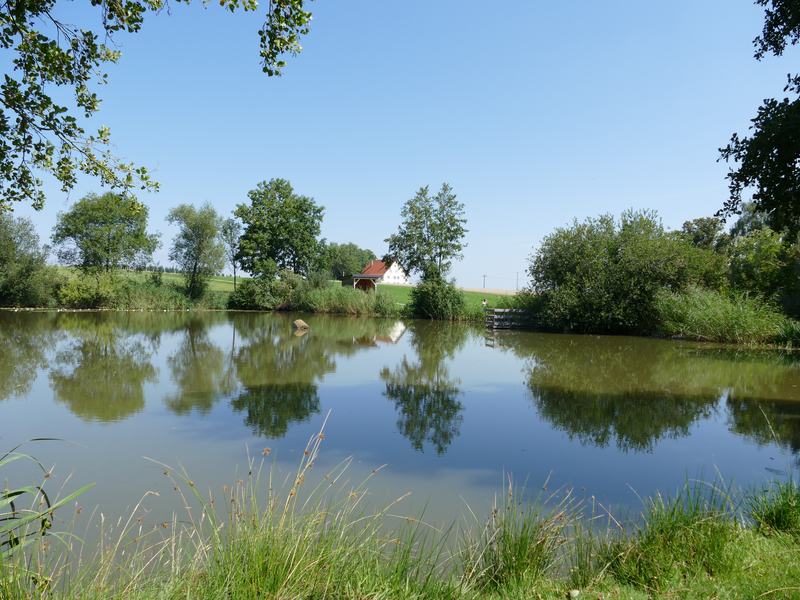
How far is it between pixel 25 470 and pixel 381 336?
15661mm

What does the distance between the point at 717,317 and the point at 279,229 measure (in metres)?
30.0

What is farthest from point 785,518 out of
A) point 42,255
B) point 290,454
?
point 42,255

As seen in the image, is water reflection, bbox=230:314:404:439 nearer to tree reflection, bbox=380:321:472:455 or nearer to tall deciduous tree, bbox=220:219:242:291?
tree reflection, bbox=380:321:472:455

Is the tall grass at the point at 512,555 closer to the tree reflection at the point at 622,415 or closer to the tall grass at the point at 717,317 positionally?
the tree reflection at the point at 622,415

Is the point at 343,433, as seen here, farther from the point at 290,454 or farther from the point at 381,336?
the point at 381,336

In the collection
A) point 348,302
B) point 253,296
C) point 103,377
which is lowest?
point 103,377

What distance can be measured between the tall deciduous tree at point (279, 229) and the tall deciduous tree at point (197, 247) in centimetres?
204

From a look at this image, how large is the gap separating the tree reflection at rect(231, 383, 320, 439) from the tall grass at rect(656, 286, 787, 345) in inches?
582

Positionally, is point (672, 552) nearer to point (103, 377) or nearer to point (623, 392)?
point (623, 392)

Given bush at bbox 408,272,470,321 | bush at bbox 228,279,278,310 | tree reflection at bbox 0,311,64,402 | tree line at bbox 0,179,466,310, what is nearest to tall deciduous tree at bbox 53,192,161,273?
tree line at bbox 0,179,466,310

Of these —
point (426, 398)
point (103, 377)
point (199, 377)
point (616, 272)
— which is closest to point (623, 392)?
point (426, 398)

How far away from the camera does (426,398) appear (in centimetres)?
874

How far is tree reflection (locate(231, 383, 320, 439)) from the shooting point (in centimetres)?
661

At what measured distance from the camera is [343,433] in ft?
21.2
